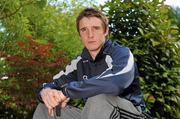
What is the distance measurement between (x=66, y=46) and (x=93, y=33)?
4.97 m

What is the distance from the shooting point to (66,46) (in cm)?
827

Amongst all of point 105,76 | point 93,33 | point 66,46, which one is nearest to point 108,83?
point 105,76

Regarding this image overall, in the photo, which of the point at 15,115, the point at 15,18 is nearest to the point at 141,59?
the point at 15,115

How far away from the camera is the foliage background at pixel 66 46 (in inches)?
172

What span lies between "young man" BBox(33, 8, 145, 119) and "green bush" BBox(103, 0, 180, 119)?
0.94m

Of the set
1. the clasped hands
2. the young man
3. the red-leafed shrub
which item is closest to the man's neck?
the young man

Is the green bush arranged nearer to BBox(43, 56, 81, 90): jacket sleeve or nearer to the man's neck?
BBox(43, 56, 81, 90): jacket sleeve

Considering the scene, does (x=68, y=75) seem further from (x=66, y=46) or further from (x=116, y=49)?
(x=66, y=46)

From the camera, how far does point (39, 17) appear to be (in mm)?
9258

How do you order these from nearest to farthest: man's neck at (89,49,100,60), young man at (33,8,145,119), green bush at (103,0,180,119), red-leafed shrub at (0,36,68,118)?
young man at (33,8,145,119)
man's neck at (89,49,100,60)
green bush at (103,0,180,119)
red-leafed shrub at (0,36,68,118)

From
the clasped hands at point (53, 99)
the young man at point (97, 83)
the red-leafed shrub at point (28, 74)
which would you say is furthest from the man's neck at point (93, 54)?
the red-leafed shrub at point (28, 74)

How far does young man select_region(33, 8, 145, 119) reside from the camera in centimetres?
285

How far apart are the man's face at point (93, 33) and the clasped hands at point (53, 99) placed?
43 cm

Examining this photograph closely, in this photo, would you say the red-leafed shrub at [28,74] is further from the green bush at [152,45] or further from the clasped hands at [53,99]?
the clasped hands at [53,99]
